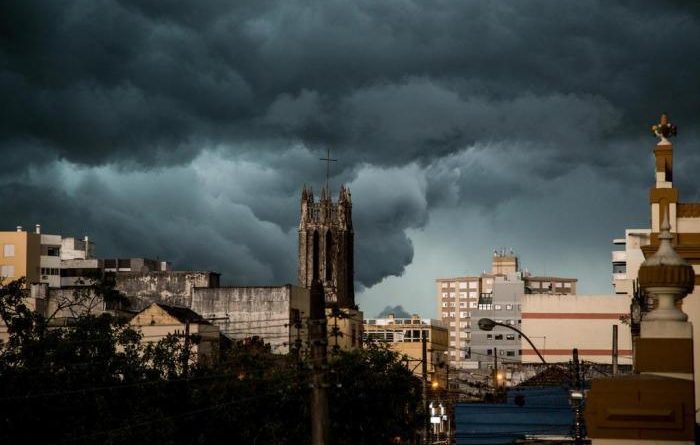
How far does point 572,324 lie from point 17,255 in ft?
184

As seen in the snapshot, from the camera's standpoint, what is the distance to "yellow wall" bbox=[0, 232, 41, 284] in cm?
11612

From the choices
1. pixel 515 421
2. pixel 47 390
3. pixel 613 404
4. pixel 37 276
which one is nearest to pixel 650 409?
pixel 613 404

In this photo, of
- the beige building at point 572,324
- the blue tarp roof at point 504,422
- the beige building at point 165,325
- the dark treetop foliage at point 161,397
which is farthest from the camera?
the beige building at point 572,324

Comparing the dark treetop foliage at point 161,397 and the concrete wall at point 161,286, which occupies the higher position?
the concrete wall at point 161,286

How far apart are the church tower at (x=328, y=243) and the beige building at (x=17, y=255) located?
52268 millimetres

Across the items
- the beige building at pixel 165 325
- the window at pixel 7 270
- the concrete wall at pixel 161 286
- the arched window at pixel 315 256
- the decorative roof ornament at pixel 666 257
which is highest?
the arched window at pixel 315 256

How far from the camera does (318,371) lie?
22297mm

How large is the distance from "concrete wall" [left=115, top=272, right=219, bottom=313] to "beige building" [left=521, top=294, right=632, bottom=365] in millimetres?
27740

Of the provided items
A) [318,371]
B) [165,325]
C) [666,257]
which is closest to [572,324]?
[165,325]

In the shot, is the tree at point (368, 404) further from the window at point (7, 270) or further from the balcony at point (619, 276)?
the window at point (7, 270)

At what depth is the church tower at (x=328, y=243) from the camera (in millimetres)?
165375

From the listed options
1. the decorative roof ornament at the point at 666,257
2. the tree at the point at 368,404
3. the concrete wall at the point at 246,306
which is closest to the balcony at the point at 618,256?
the concrete wall at the point at 246,306

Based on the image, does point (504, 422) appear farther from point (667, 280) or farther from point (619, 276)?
point (619, 276)

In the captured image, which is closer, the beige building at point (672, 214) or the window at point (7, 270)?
the beige building at point (672, 214)
